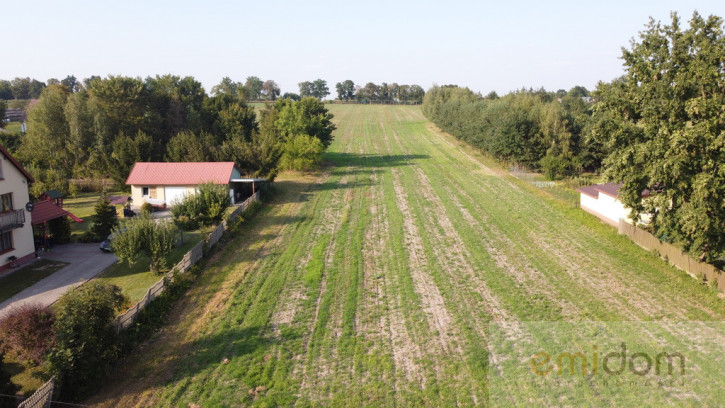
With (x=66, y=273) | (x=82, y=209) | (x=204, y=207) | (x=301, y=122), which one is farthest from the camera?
(x=301, y=122)

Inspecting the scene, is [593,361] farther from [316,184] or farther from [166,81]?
[166,81]

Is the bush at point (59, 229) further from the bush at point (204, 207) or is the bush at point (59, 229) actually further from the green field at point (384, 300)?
the green field at point (384, 300)

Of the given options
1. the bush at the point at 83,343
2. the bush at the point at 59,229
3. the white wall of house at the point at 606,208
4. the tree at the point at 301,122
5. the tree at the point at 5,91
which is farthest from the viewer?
the tree at the point at 5,91

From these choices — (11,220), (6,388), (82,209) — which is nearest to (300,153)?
(82,209)

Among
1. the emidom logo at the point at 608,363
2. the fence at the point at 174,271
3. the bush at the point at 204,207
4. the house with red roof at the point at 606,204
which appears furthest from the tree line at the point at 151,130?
the emidom logo at the point at 608,363

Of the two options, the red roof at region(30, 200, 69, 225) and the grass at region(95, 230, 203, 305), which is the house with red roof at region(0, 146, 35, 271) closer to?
the red roof at region(30, 200, 69, 225)

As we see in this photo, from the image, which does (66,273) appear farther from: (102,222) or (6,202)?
(102,222)
